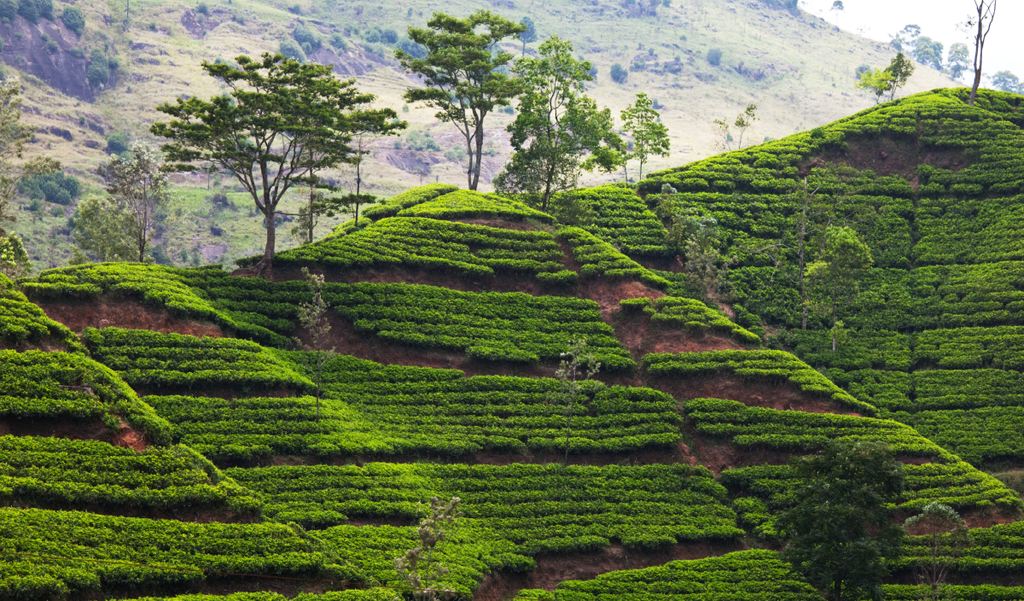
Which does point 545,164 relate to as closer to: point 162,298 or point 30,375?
point 162,298

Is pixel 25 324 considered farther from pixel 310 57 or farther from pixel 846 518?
pixel 310 57

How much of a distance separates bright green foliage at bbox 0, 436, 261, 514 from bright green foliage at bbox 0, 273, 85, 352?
5120 millimetres

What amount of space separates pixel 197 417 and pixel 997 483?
112 ft

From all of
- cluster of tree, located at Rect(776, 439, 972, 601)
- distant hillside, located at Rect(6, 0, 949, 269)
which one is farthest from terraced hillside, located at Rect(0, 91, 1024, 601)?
distant hillside, located at Rect(6, 0, 949, 269)

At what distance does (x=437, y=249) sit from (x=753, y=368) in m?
18.7

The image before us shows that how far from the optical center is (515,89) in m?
56.3

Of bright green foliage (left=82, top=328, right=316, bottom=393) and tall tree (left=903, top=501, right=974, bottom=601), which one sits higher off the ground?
bright green foliage (left=82, top=328, right=316, bottom=393)

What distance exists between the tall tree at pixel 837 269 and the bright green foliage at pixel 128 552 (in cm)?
3415

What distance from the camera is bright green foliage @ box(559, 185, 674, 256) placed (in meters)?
52.7

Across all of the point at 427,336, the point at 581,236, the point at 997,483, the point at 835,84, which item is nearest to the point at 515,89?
the point at 581,236

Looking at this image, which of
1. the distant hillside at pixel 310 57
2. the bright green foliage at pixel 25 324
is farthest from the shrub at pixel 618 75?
the bright green foliage at pixel 25 324

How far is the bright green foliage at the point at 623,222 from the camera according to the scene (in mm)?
52719

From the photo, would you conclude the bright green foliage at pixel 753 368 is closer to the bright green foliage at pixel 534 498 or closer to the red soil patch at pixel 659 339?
the red soil patch at pixel 659 339

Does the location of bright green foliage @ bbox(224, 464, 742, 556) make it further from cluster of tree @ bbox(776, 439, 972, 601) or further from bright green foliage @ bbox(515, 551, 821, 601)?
cluster of tree @ bbox(776, 439, 972, 601)
